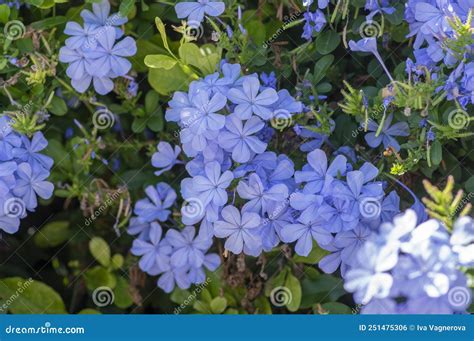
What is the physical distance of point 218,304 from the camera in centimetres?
195

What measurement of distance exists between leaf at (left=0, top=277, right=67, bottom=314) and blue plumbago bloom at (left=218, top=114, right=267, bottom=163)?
27.6 inches

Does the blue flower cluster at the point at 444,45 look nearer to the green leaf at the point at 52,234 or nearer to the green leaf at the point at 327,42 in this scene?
the green leaf at the point at 327,42

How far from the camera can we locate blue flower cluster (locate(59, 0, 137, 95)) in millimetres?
1817

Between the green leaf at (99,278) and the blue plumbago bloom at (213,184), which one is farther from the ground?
the blue plumbago bloom at (213,184)

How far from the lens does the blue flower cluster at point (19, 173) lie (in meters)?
1.76

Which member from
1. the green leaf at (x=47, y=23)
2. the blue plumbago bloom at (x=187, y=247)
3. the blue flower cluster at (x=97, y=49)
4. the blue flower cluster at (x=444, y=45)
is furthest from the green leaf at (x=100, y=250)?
the blue flower cluster at (x=444, y=45)

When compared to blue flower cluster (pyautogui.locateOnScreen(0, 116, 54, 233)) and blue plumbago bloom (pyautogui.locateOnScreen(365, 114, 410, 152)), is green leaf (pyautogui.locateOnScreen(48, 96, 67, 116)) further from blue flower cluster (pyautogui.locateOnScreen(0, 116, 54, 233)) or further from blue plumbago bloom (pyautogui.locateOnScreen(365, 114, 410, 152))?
blue plumbago bloom (pyautogui.locateOnScreen(365, 114, 410, 152))

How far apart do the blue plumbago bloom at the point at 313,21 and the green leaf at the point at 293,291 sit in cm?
59

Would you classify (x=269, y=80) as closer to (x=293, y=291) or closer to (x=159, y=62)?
(x=159, y=62)

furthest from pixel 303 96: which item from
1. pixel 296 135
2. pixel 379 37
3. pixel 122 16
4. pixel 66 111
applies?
pixel 66 111

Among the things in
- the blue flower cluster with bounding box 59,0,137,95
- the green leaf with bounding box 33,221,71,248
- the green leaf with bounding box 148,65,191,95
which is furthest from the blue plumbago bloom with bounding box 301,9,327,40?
the green leaf with bounding box 33,221,71,248

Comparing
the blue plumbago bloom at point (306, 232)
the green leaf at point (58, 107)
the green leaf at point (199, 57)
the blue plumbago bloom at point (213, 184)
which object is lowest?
the blue plumbago bloom at point (306, 232)

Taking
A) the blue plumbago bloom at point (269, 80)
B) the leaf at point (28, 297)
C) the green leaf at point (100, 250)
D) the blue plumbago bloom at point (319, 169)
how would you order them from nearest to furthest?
the blue plumbago bloom at point (319, 169) < the blue plumbago bloom at point (269, 80) < the leaf at point (28, 297) < the green leaf at point (100, 250)

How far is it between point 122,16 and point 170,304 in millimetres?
803
